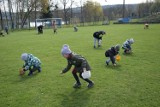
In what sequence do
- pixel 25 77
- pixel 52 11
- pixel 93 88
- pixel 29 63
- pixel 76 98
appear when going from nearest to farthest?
1. pixel 76 98
2. pixel 93 88
3. pixel 25 77
4. pixel 29 63
5. pixel 52 11

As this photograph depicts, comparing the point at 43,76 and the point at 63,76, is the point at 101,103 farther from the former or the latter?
the point at 43,76

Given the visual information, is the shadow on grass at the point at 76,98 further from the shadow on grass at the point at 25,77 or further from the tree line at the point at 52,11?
the tree line at the point at 52,11

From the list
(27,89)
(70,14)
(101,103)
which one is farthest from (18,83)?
(70,14)

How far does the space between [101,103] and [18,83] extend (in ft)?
11.4

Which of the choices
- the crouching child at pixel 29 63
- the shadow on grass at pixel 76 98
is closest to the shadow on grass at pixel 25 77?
the crouching child at pixel 29 63

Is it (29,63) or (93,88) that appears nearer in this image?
(93,88)

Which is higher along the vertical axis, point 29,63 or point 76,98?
point 29,63

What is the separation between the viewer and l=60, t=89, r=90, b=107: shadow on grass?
586 centimetres

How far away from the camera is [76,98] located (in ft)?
20.5

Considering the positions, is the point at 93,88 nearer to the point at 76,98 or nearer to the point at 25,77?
the point at 76,98

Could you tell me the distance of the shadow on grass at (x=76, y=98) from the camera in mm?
5859

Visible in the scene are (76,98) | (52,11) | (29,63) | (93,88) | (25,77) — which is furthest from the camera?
(52,11)

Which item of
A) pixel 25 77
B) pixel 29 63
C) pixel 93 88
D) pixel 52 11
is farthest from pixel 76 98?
pixel 52 11

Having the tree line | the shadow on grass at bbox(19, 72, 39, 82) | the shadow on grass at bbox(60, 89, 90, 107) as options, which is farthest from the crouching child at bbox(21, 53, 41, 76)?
the tree line
